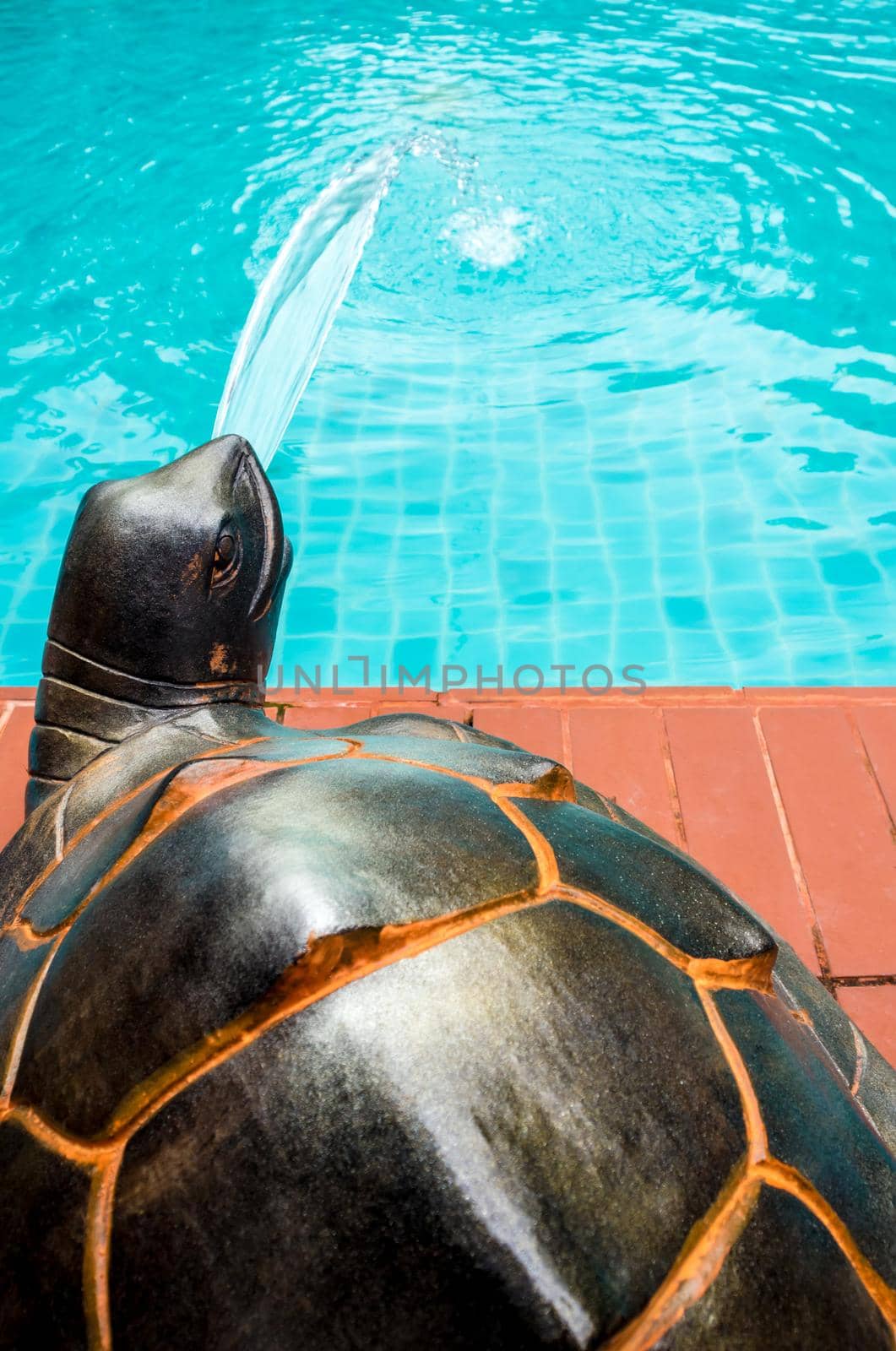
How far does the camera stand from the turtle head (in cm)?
180

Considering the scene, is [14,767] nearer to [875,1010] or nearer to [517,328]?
[875,1010]

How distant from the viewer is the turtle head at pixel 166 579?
1.80 m

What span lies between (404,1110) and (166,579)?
1.25 meters

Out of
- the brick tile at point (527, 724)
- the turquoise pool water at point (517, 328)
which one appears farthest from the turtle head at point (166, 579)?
the turquoise pool water at point (517, 328)

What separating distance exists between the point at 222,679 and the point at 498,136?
18.4 ft

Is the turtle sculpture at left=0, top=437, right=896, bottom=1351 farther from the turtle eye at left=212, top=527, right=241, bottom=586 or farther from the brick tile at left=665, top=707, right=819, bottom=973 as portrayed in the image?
the brick tile at left=665, top=707, right=819, bottom=973

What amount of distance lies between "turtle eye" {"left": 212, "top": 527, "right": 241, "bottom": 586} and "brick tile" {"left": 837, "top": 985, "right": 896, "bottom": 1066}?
1.46m

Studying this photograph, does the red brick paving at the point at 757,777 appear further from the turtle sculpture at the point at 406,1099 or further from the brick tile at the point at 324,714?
the turtle sculpture at the point at 406,1099

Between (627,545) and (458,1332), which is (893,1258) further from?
(627,545)

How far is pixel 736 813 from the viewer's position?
97.5 inches

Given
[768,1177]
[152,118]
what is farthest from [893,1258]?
[152,118]

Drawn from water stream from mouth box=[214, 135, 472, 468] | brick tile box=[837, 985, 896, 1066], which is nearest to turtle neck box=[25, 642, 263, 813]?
brick tile box=[837, 985, 896, 1066]

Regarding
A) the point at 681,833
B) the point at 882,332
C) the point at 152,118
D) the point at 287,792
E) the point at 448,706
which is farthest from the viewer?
the point at 152,118

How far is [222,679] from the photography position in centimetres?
191
